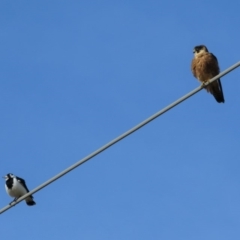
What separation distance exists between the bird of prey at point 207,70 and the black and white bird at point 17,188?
187 inches

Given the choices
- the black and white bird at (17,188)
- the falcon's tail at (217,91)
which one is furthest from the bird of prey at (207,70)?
the black and white bird at (17,188)

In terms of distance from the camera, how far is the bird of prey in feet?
→ 40.3

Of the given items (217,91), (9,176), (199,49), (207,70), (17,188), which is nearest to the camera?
(217,91)

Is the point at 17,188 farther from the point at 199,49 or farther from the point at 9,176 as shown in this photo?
the point at 199,49

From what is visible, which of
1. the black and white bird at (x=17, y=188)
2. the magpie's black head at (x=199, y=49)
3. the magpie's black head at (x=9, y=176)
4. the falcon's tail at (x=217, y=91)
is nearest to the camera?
the falcon's tail at (x=217, y=91)

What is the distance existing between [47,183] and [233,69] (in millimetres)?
2067

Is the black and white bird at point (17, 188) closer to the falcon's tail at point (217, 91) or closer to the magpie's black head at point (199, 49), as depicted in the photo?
the magpie's black head at point (199, 49)

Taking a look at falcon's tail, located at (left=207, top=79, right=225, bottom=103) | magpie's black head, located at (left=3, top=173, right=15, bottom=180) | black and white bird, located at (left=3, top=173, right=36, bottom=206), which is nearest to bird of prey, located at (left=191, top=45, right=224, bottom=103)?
falcon's tail, located at (left=207, top=79, right=225, bottom=103)

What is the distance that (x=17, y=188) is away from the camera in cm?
1590

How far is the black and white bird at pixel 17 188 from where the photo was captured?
15.7 metres

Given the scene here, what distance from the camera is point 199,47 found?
13195mm

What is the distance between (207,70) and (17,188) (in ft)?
17.1

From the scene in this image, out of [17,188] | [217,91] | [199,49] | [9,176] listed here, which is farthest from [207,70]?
[9,176]

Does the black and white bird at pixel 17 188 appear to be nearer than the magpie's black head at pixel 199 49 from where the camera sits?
No
